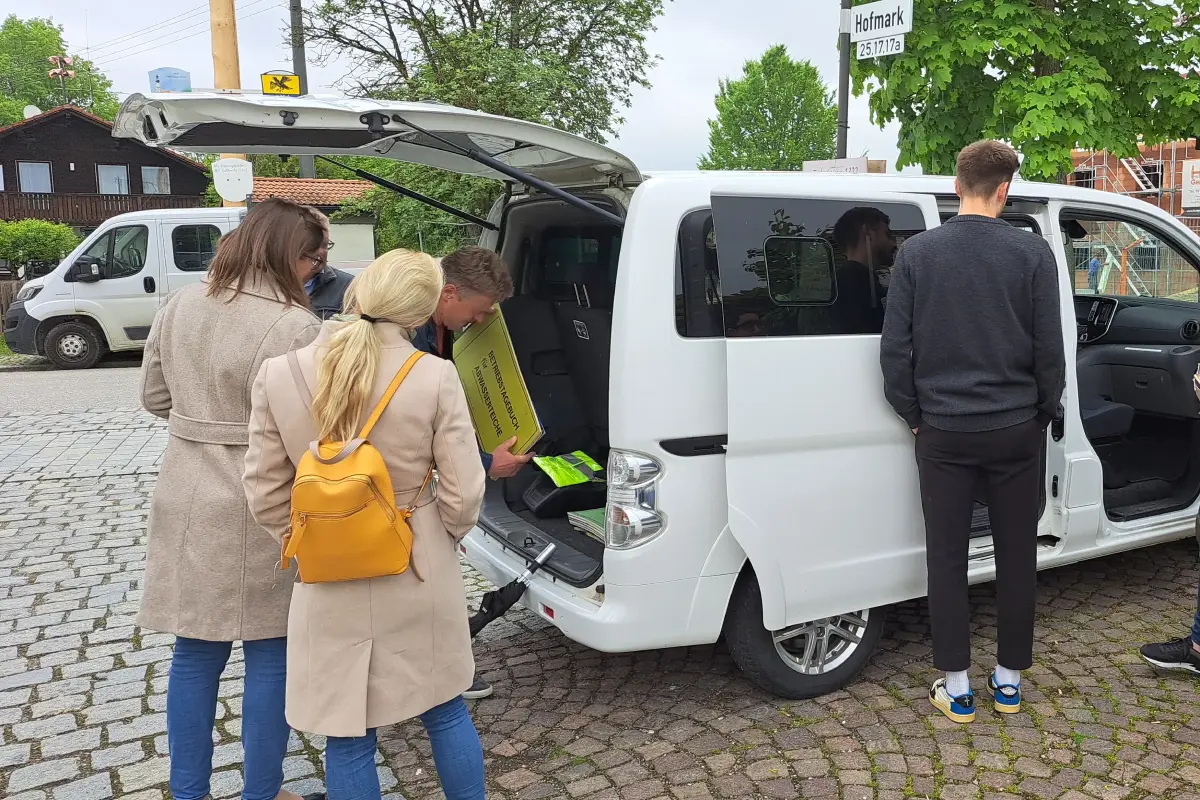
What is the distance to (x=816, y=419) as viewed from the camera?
338 centimetres

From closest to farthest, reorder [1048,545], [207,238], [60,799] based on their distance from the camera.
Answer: [60,799], [1048,545], [207,238]

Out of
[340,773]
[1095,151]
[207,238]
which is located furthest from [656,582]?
[207,238]

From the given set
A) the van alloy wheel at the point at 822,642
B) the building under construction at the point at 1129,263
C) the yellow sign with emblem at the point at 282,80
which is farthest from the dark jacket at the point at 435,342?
the yellow sign with emblem at the point at 282,80

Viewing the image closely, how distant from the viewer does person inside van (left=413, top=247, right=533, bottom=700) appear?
378cm

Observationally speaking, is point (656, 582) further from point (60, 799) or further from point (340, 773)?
point (60, 799)

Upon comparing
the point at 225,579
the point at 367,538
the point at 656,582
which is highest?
the point at 367,538

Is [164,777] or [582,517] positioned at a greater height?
[582,517]

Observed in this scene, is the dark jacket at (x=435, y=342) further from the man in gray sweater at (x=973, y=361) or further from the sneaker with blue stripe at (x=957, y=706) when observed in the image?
the sneaker with blue stripe at (x=957, y=706)

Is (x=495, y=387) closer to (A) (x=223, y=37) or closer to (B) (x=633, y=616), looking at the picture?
(B) (x=633, y=616)

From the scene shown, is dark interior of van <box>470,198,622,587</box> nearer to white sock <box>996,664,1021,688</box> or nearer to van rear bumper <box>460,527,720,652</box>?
van rear bumper <box>460,527,720,652</box>

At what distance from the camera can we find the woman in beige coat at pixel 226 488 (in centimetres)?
274

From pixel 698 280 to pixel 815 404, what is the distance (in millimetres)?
596

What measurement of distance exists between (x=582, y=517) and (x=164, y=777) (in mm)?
1701

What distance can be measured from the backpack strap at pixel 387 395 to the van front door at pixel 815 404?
1.16m
